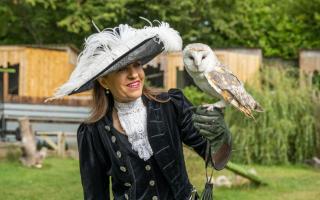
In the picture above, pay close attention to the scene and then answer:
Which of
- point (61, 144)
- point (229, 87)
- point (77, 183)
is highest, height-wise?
point (229, 87)

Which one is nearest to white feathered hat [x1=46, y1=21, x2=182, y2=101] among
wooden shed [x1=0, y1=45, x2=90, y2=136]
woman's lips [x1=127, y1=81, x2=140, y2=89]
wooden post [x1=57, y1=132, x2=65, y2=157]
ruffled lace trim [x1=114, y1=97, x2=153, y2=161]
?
woman's lips [x1=127, y1=81, x2=140, y2=89]

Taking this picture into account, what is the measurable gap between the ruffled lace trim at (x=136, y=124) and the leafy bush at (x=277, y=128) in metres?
8.05

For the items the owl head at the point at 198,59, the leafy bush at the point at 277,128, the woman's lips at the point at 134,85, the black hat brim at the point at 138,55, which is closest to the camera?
the owl head at the point at 198,59

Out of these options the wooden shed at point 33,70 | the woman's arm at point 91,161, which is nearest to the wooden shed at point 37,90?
the wooden shed at point 33,70

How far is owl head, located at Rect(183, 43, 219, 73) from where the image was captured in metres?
2.70

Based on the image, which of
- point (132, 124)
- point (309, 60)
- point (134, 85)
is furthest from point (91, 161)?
point (309, 60)

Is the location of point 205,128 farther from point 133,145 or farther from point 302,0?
point 302,0

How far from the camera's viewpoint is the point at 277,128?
11477 mm

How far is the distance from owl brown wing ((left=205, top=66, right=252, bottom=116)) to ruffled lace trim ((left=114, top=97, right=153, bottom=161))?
599 millimetres

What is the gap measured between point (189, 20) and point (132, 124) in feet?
44.9

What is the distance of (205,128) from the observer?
290 cm

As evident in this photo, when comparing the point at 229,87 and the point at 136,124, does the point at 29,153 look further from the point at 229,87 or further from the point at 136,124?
the point at 229,87

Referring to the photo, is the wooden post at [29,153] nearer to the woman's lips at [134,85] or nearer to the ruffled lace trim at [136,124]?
the ruffled lace trim at [136,124]

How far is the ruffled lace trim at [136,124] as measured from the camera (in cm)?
325
